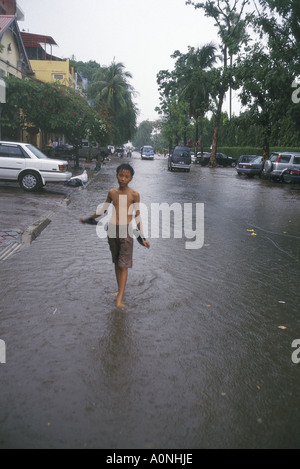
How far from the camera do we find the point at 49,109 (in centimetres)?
2367

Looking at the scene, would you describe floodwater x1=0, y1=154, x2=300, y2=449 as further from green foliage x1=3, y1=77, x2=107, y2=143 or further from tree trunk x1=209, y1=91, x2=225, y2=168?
tree trunk x1=209, y1=91, x2=225, y2=168

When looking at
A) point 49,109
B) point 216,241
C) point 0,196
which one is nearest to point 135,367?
point 216,241

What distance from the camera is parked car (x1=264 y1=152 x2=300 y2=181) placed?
25266mm

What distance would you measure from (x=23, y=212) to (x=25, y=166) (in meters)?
4.09

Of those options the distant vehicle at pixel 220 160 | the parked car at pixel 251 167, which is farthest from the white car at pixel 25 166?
the distant vehicle at pixel 220 160

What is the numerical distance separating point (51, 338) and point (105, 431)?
1440 mm

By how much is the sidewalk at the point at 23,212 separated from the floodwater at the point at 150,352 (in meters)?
0.48

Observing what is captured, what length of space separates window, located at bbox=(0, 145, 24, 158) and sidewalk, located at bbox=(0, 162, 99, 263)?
1.19m

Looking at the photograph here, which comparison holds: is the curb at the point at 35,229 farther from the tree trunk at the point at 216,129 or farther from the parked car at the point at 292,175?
the tree trunk at the point at 216,129


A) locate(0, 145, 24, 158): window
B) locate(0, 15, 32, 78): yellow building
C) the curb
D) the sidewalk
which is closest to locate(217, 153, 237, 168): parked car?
locate(0, 15, 32, 78): yellow building

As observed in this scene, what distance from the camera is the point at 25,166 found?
14406 mm

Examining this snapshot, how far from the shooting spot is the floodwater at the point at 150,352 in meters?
2.74

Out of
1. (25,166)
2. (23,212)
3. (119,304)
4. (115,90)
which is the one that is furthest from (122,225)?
(115,90)
